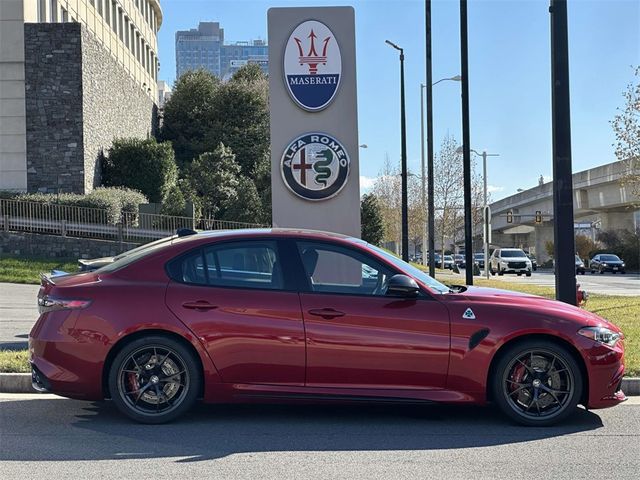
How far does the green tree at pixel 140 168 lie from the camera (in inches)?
1297

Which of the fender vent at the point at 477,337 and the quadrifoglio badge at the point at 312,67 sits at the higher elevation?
the quadrifoglio badge at the point at 312,67

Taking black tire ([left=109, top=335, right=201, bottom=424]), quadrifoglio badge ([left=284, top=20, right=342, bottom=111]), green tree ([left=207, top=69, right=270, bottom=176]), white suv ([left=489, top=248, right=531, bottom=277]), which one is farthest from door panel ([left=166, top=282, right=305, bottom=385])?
white suv ([left=489, top=248, right=531, bottom=277])

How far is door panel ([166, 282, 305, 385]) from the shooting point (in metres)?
6.33

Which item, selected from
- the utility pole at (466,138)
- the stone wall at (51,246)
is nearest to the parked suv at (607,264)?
the stone wall at (51,246)

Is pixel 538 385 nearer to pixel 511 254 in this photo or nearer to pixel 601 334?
pixel 601 334

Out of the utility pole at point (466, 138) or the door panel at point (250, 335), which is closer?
the door panel at point (250, 335)

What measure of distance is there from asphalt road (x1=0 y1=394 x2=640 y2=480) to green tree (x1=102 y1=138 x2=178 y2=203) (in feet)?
87.3

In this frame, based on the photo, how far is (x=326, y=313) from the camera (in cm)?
635

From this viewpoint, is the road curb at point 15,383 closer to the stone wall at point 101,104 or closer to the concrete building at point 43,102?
the concrete building at point 43,102

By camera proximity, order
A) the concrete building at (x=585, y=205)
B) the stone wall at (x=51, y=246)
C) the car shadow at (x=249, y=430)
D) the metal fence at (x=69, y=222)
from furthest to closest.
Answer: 1. the concrete building at (x=585, y=205)
2. the metal fence at (x=69, y=222)
3. the stone wall at (x=51, y=246)
4. the car shadow at (x=249, y=430)

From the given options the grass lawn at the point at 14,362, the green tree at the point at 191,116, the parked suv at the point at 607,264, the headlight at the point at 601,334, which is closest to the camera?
the headlight at the point at 601,334

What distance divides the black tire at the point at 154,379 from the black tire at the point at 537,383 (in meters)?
2.50

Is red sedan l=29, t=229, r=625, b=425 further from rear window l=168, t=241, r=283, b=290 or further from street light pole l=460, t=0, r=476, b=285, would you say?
street light pole l=460, t=0, r=476, b=285

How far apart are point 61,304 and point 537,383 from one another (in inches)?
155
